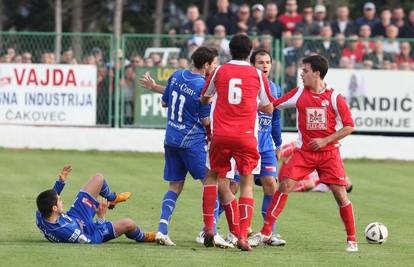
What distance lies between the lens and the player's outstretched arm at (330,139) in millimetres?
11672

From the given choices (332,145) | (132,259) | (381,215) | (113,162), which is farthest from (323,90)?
(113,162)

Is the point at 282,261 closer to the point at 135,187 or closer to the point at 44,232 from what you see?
the point at 44,232

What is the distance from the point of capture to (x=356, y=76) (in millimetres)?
25297

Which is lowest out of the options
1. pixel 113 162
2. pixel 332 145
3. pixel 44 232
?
pixel 113 162

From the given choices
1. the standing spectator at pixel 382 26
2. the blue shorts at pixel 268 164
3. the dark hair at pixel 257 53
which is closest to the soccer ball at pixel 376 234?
the blue shorts at pixel 268 164

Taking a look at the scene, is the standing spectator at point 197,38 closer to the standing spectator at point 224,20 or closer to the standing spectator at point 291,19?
the standing spectator at point 224,20

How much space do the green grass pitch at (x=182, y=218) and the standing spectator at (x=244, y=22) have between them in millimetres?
3606

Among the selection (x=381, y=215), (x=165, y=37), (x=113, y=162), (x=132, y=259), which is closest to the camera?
(x=132, y=259)

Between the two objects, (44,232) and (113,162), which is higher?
(44,232)

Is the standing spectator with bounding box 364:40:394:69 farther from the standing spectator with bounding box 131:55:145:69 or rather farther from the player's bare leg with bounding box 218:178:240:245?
the player's bare leg with bounding box 218:178:240:245

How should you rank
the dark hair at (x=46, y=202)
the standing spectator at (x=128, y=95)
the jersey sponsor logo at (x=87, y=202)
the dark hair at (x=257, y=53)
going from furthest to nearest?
the standing spectator at (x=128, y=95), the dark hair at (x=257, y=53), the jersey sponsor logo at (x=87, y=202), the dark hair at (x=46, y=202)

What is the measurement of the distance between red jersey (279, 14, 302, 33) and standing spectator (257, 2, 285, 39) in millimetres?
262

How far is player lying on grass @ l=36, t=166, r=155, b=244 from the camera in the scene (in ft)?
37.3

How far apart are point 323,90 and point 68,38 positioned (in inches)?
565
